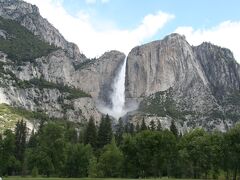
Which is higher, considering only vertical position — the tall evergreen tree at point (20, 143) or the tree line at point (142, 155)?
the tall evergreen tree at point (20, 143)

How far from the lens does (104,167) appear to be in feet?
373

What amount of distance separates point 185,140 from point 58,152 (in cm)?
3381

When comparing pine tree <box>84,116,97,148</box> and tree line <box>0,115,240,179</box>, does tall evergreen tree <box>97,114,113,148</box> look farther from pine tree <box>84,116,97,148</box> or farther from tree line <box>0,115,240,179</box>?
tree line <box>0,115,240,179</box>

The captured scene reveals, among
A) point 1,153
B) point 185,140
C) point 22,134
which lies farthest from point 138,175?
point 22,134

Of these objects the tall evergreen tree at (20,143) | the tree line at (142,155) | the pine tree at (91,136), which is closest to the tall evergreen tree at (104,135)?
the pine tree at (91,136)

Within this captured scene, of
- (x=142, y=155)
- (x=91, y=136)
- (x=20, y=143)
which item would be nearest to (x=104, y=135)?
(x=91, y=136)

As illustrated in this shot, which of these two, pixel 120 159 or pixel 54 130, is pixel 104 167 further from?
pixel 54 130

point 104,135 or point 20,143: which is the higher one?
point 104,135

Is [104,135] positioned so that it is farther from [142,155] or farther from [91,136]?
[142,155]

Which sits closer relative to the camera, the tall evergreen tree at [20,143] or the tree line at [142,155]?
the tree line at [142,155]

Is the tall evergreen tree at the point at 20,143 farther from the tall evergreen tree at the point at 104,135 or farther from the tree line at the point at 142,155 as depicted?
the tree line at the point at 142,155

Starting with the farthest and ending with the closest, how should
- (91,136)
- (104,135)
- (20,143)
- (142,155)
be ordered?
1. (20,143)
2. (104,135)
3. (91,136)
4. (142,155)

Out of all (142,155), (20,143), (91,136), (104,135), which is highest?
(104,135)

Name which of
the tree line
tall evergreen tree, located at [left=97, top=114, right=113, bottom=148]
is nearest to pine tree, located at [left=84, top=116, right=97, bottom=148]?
tall evergreen tree, located at [left=97, top=114, right=113, bottom=148]
